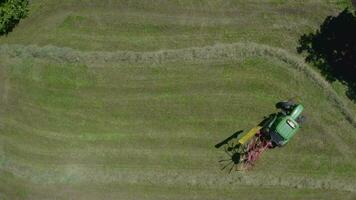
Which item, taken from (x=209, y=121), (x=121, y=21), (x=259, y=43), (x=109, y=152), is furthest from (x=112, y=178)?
(x=259, y=43)

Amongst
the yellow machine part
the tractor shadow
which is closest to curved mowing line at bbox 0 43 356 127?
the tractor shadow

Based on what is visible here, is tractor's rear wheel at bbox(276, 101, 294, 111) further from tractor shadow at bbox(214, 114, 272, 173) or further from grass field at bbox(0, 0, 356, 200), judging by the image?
tractor shadow at bbox(214, 114, 272, 173)

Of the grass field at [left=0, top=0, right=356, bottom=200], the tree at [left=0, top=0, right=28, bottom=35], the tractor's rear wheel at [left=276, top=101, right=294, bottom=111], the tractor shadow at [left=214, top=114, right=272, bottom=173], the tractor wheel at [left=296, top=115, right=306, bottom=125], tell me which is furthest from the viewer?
the tree at [left=0, top=0, right=28, bottom=35]

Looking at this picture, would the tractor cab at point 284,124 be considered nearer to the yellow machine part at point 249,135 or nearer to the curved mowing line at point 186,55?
the yellow machine part at point 249,135

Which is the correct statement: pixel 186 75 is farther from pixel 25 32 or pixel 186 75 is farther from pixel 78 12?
pixel 25 32

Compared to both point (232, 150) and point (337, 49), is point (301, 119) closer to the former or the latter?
point (232, 150)
